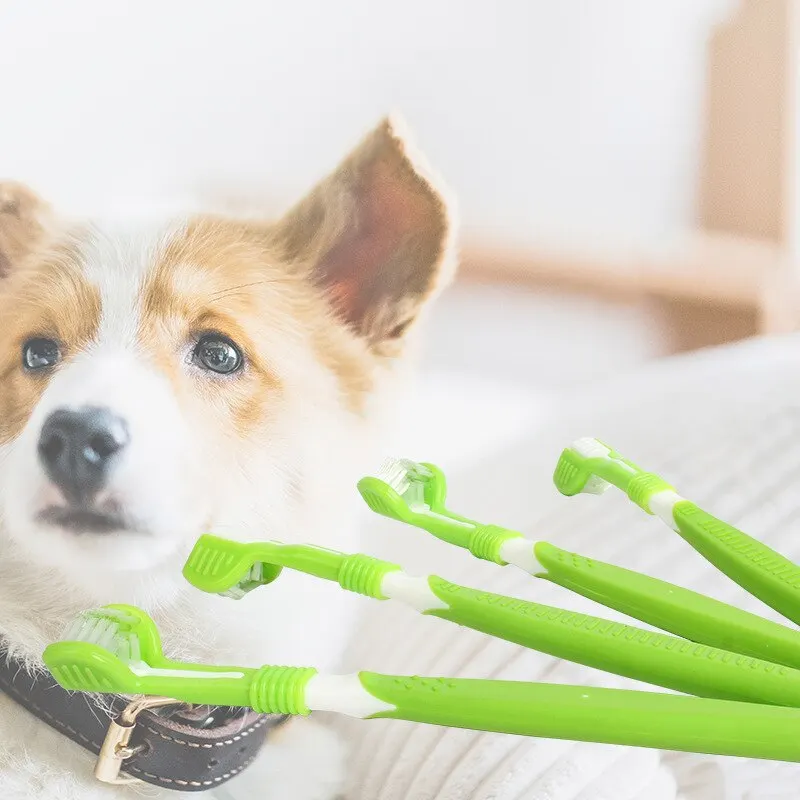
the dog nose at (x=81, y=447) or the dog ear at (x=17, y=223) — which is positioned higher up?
the dog ear at (x=17, y=223)

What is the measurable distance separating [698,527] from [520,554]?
82 millimetres

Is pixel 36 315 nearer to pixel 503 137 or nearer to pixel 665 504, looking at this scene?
pixel 665 504

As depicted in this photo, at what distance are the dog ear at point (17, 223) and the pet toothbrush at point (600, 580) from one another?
0.24 m

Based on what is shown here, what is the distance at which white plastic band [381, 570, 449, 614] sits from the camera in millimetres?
365

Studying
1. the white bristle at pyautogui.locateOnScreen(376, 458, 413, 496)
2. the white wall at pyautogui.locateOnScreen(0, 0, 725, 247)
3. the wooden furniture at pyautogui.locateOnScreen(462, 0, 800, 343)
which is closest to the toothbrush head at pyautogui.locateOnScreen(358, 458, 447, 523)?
the white bristle at pyautogui.locateOnScreen(376, 458, 413, 496)

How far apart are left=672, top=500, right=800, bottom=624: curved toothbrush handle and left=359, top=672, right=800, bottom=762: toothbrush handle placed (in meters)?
0.09

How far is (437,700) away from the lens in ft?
1.01

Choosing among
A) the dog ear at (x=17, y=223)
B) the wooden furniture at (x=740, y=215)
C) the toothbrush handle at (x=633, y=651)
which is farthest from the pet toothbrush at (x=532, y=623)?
the wooden furniture at (x=740, y=215)

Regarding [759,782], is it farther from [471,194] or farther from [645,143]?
[645,143]

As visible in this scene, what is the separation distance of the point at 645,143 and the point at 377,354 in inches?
33.4

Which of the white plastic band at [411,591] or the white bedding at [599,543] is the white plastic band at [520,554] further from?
the white bedding at [599,543]

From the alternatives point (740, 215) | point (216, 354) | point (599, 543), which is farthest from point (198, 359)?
point (740, 215)

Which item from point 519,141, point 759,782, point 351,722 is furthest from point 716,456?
point 519,141

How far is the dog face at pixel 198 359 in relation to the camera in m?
0.44
